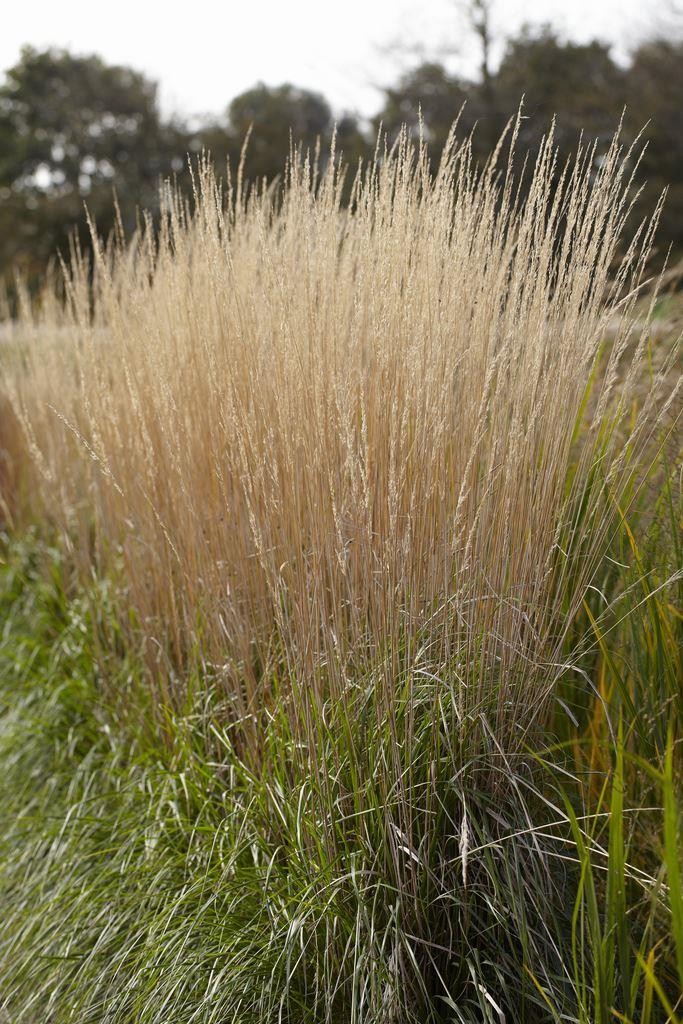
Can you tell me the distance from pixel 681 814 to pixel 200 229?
1634 mm

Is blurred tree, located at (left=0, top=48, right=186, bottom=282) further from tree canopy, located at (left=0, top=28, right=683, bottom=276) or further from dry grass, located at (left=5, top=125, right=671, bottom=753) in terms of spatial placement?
dry grass, located at (left=5, top=125, right=671, bottom=753)

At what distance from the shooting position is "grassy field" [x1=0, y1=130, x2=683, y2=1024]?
1.68 m

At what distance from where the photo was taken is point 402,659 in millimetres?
1934

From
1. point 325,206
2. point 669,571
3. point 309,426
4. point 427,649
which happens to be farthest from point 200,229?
point 669,571

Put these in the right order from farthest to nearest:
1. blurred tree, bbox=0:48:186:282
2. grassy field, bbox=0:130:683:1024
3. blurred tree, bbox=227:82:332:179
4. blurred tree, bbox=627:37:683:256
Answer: blurred tree, bbox=0:48:186:282, blurred tree, bbox=227:82:332:179, blurred tree, bbox=627:37:683:256, grassy field, bbox=0:130:683:1024

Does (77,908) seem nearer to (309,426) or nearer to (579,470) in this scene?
(309,426)

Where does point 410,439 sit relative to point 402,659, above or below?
above

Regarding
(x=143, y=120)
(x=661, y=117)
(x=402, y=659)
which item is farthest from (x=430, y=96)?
(x=402, y=659)

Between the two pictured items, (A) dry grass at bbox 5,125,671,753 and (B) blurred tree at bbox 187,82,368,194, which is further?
(B) blurred tree at bbox 187,82,368,194

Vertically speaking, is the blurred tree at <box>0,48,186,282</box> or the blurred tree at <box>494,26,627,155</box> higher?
the blurred tree at <box>494,26,627,155</box>

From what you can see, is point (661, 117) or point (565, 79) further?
point (565, 79)

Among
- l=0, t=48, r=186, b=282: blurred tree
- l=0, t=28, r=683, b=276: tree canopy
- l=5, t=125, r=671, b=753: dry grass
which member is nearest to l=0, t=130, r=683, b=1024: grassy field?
l=5, t=125, r=671, b=753: dry grass

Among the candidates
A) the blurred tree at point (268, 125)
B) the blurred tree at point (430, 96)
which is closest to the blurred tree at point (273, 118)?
the blurred tree at point (268, 125)

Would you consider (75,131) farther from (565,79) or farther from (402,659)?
(402,659)
